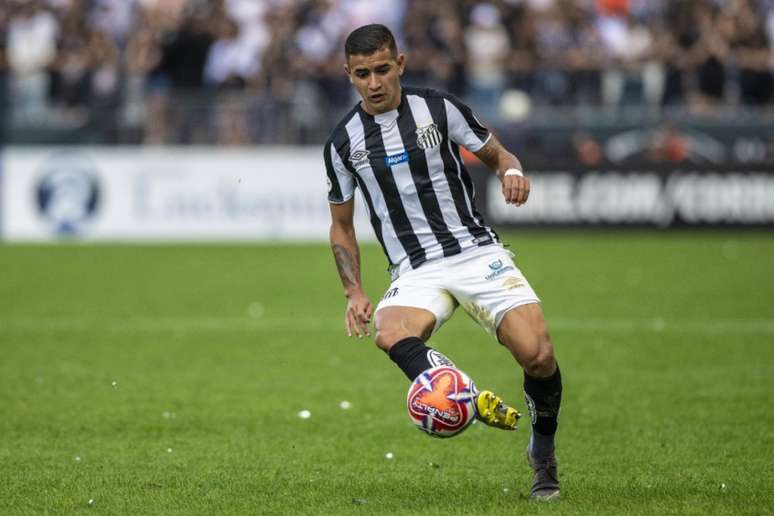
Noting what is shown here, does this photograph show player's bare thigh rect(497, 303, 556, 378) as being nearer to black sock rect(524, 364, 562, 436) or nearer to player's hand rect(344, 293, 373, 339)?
black sock rect(524, 364, 562, 436)

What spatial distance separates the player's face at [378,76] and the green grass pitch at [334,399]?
1.97 m

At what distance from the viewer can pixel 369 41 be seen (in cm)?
667

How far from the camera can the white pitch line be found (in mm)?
13039

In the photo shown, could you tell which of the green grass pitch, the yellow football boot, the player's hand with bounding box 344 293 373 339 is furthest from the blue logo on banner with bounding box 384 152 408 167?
the green grass pitch

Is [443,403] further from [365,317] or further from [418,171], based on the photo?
[418,171]

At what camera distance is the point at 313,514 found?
6.18 metres

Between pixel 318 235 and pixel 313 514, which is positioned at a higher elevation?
pixel 313 514

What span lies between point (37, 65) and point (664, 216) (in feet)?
37.1

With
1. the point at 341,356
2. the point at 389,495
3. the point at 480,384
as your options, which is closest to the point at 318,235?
the point at 341,356

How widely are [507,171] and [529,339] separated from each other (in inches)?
33.1

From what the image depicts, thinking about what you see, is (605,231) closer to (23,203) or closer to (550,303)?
(550,303)

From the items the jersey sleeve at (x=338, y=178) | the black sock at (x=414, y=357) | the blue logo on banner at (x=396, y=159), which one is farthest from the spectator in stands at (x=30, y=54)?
the black sock at (x=414, y=357)

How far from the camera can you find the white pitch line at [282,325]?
42.8ft

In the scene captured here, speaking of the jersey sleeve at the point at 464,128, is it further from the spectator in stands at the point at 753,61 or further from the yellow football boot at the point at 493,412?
the spectator in stands at the point at 753,61
